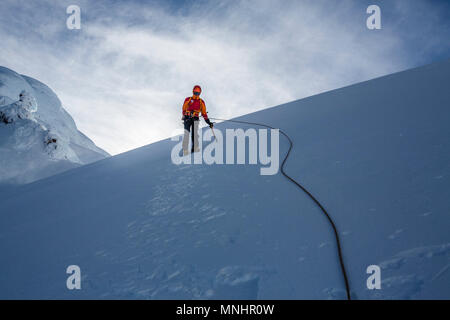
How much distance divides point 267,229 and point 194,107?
131 inches

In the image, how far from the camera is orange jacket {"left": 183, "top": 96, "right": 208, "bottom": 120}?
4.43 meters

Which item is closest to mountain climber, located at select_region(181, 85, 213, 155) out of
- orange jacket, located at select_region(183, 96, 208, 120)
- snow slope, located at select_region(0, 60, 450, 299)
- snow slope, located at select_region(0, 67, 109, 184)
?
orange jacket, located at select_region(183, 96, 208, 120)

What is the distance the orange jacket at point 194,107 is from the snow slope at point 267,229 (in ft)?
5.17

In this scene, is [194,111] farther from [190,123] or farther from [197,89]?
[197,89]

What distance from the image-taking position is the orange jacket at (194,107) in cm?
443

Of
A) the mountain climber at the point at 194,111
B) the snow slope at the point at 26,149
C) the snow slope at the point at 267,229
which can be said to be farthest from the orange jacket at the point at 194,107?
the snow slope at the point at 26,149

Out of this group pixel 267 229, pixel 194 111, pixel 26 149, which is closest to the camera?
pixel 267 229

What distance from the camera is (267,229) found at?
5.32 ft

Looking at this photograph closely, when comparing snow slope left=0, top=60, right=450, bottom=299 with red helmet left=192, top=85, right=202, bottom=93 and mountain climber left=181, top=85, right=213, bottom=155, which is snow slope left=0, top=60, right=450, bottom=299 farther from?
red helmet left=192, top=85, right=202, bottom=93

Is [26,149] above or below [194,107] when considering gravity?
above

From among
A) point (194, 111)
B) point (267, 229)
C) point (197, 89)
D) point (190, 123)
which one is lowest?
Result: point (267, 229)

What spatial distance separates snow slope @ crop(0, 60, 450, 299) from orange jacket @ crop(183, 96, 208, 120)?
1.58 m

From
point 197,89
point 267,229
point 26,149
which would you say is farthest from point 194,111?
point 26,149
